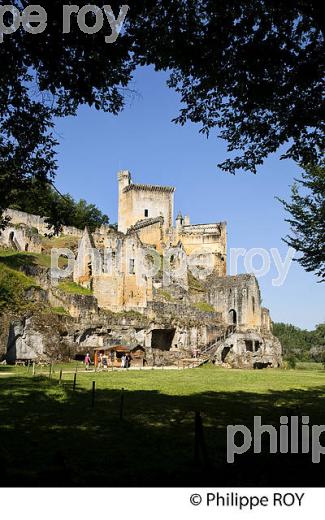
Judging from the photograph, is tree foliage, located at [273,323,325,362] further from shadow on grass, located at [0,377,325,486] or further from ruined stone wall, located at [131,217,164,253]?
shadow on grass, located at [0,377,325,486]

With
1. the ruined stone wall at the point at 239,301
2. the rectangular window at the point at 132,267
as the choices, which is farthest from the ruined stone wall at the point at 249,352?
the rectangular window at the point at 132,267

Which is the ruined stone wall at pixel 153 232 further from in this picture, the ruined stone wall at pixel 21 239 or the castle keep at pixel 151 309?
the ruined stone wall at pixel 21 239

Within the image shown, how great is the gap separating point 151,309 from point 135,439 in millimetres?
43236

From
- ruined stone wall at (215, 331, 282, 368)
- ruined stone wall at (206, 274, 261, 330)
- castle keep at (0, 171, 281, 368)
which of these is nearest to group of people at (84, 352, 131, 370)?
castle keep at (0, 171, 281, 368)

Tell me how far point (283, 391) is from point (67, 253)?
45.4 meters

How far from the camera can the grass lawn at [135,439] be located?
24.0 feet

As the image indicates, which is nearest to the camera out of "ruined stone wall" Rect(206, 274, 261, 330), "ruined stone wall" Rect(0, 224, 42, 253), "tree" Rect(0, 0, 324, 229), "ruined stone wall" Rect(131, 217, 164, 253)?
"tree" Rect(0, 0, 324, 229)

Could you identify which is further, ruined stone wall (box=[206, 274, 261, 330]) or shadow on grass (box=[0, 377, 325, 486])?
ruined stone wall (box=[206, 274, 261, 330])

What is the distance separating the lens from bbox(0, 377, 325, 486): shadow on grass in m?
7.24

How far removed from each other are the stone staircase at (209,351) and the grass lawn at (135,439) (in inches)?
1055

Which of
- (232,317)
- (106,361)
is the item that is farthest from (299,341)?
(106,361)

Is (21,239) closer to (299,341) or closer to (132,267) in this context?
(132,267)

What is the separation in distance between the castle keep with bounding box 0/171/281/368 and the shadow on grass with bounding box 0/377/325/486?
24411 millimetres

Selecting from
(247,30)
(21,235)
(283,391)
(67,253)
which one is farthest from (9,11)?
(21,235)
